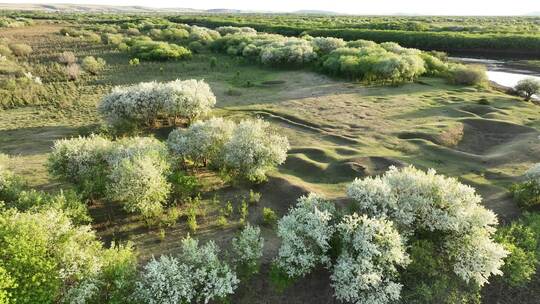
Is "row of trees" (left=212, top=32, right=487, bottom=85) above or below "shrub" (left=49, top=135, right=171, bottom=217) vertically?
above

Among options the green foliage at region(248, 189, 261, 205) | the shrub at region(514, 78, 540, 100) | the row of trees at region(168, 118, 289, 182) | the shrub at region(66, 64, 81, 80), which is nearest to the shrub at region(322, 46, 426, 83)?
the shrub at region(514, 78, 540, 100)

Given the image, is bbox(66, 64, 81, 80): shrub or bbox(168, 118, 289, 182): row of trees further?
bbox(66, 64, 81, 80): shrub

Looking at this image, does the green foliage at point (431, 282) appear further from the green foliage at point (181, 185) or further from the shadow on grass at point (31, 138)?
the shadow on grass at point (31, 138)

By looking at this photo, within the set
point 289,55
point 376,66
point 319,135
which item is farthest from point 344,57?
point 319,135

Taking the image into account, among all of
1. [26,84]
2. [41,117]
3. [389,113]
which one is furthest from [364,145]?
[26,84]

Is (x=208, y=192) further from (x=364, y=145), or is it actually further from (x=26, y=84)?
(x=26, y=84)

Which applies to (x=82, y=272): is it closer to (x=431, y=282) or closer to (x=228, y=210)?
(x=228, y=210)

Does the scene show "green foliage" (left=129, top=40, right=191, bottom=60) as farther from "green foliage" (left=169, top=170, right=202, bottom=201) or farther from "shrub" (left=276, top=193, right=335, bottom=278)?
"shrub" (left=276, top=193, right=335, bottom=278)
